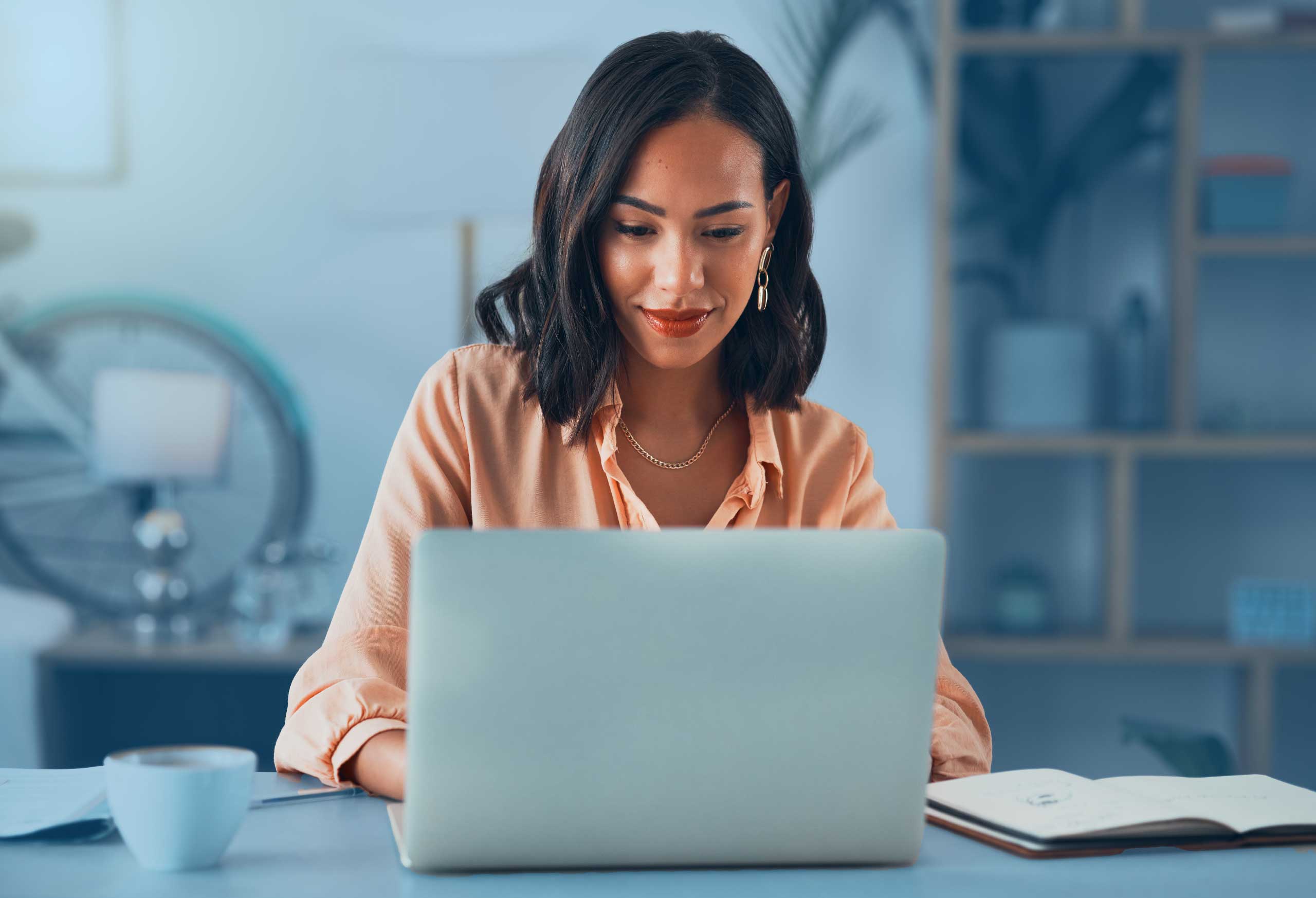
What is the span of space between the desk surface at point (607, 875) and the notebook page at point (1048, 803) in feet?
0.07

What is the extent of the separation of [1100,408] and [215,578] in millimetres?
2128

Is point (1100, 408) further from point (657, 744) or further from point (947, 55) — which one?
point (657, 744)

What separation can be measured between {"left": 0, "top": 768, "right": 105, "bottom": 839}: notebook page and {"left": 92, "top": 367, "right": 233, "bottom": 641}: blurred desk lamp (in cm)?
177

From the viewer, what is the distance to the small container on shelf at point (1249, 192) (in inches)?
107

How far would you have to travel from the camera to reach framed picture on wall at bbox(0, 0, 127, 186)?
2965 mm

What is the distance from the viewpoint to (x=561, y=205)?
1.34 metres

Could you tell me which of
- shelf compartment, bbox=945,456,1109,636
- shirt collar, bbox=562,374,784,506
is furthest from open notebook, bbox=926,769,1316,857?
shelf compartment, bbox=945,456,1109,636

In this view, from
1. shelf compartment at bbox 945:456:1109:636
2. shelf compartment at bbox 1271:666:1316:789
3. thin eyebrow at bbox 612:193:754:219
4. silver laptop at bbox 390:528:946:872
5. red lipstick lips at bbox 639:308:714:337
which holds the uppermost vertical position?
thin eyebrow at bbox 612:193:754:219

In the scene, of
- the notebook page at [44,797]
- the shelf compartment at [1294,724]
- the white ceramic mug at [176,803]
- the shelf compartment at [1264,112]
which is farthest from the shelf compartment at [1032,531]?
the white ceramic mug at [176,803]

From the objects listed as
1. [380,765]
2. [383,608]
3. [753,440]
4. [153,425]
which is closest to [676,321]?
[753,440]

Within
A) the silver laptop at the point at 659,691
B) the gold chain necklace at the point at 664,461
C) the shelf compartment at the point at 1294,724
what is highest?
the gold chain necklace at the point at 664,461

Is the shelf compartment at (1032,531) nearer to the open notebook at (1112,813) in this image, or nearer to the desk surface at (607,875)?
the open notebook at (1112,813)

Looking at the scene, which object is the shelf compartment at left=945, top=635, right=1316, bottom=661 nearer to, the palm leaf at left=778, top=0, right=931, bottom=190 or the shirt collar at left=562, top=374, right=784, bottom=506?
the palm leaf at left=778, top=0, right=931, bottom=190

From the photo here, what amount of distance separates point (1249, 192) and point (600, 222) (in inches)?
77.7
